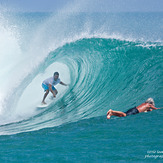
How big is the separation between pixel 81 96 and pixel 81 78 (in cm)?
168

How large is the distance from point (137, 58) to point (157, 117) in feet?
16.0

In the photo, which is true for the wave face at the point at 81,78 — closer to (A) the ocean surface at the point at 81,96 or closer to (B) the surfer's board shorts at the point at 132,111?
(A) the ocean surface at the point at 81,96

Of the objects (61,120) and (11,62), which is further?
(11,62)

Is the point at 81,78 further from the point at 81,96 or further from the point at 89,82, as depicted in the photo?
the point at 81,96

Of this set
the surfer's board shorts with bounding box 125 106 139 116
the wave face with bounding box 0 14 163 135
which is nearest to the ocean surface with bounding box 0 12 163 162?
the wave face with bounding box 0 14 163 135

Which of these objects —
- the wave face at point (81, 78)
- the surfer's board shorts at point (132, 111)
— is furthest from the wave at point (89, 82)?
the surfer's board shorts at point (132, 111)

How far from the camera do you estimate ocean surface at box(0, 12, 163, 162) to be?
657 cm

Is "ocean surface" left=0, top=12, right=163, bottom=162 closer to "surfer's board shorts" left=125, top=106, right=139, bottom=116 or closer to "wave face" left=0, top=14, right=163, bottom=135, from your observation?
"wave face" left=0, top=14, right=163, bottom=135

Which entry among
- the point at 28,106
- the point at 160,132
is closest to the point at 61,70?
the point at 28,106

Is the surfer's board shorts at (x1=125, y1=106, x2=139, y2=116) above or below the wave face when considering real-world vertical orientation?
below

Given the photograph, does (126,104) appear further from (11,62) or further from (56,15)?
(56,15)

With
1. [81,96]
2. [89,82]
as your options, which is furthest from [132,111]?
[89,82]

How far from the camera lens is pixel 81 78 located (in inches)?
512

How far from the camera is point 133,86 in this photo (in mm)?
11336
